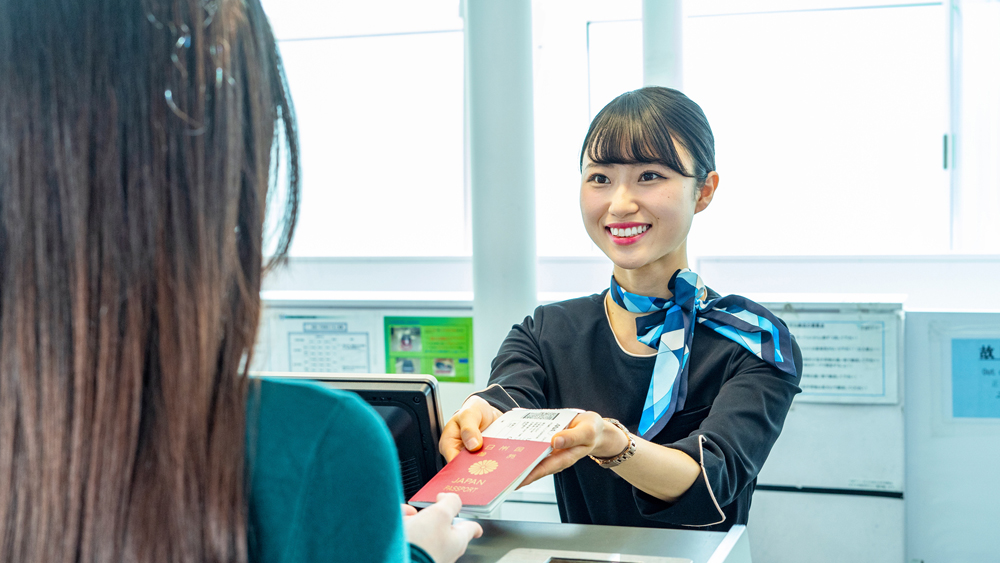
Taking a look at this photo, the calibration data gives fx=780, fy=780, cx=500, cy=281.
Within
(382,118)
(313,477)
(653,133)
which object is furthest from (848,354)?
(382,118)

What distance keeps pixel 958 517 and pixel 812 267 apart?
2352mm

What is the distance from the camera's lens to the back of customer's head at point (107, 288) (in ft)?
1.59

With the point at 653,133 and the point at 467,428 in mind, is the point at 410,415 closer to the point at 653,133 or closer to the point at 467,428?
the point at 467,428

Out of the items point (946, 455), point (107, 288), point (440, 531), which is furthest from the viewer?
point (946, 455)

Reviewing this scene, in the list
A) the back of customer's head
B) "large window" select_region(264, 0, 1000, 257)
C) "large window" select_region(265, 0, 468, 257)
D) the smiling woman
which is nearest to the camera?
the back of customer's head

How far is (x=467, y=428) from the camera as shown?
3.49 ft

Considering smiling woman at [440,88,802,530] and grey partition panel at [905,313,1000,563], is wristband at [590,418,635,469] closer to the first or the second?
smiling woman at [440,88,802,530]

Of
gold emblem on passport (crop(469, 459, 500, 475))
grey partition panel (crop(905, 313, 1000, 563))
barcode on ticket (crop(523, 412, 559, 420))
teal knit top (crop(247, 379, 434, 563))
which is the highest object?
teal knit top (crop(247, 379, 434, 563))

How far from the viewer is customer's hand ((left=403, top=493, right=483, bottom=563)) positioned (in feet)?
2.66

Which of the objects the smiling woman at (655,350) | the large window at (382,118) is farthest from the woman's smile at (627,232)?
the large window at (382,118)

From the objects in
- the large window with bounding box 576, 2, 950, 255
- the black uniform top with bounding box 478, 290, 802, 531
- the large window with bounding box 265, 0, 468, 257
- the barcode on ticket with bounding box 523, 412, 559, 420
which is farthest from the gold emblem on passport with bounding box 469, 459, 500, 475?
the large window with bounding box 265, 0, 468, 257

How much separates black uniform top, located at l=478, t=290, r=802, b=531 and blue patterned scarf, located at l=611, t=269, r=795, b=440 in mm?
23

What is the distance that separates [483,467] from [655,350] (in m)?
0.47

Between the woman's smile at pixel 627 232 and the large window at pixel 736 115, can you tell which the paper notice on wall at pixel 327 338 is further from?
the large window at pixel 736 115
